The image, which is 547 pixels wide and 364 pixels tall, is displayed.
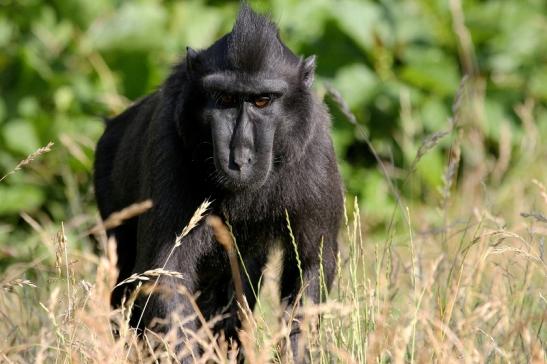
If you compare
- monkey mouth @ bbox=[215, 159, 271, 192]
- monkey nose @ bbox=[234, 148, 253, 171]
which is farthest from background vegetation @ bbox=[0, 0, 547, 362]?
monkey nose @ bbox=[234, 148, 253, 171]

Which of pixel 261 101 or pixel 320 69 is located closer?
pixel 261 101

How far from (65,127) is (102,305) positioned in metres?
6.26

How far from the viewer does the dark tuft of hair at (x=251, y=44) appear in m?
4.87

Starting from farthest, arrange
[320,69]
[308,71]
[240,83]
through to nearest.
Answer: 1. [320,69]
2. [308,71]
3. [240,83]

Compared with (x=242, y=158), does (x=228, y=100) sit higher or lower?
higher

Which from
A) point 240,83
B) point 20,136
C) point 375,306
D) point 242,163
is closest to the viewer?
point 375,306

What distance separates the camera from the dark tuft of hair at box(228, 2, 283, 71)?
4.87 metres

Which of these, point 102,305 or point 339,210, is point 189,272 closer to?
point 339,210

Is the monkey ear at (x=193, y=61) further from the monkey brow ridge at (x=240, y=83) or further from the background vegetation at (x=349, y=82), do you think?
the background vegetation at (x=349, y=82)

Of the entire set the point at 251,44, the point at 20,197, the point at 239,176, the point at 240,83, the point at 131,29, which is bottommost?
the point at 20,197

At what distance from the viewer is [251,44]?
4871 millimetres

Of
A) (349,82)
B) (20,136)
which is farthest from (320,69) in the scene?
(20,136)

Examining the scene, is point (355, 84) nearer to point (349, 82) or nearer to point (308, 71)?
point (349, 82)

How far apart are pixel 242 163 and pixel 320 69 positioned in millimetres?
5160
